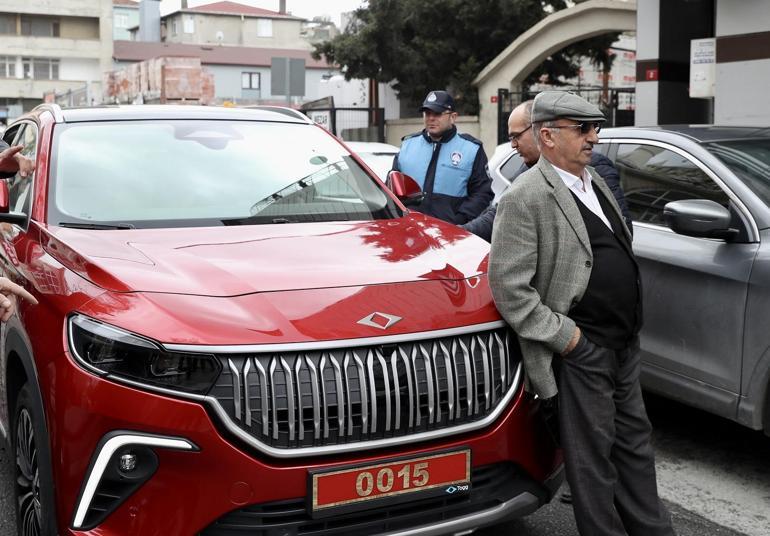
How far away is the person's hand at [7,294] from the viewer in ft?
10.1

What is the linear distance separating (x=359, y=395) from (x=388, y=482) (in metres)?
0.28

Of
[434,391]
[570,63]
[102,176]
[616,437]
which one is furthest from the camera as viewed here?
[570,63]

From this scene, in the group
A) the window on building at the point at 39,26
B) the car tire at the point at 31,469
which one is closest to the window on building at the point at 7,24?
the window on building at the point at 39,26

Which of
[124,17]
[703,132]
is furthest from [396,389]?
[124,17]

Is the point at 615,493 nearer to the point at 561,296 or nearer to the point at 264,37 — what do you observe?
the point at 561,296

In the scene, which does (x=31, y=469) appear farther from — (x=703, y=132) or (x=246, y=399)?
(x=703, y=132)

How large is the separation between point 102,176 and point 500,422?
6.65 ft

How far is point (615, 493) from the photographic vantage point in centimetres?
347

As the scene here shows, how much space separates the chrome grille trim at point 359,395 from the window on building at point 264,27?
92.0m

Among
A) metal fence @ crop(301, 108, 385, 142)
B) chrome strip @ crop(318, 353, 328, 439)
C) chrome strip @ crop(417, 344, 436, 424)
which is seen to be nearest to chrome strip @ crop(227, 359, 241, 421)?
chrome strip @ crop(318, 353, 328, 439)

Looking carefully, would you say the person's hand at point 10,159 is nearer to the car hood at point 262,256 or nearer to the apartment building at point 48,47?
the car hood at point 262,256

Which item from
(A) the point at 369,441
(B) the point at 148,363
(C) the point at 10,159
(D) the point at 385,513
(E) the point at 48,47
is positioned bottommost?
(D) the point at 385,513

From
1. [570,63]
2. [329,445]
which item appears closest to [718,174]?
[329,445]

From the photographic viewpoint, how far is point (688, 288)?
4.48m
